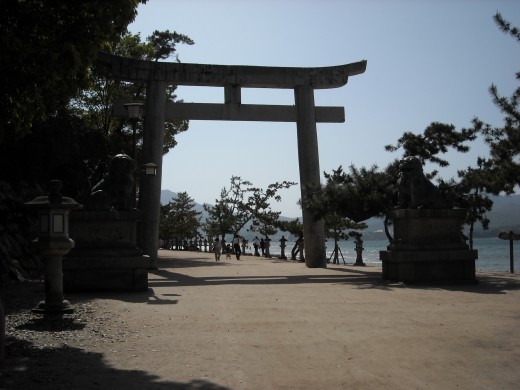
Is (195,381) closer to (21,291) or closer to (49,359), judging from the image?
(49,359)

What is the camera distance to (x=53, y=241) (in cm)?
762

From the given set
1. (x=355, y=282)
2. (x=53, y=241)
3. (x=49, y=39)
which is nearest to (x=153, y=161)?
(x=355, y=282)

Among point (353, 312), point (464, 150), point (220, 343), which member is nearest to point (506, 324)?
point (353, 312)

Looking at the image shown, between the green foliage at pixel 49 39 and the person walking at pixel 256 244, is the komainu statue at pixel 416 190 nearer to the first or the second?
the green foliage at pixel 49 39

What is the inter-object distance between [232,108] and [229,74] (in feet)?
3.88

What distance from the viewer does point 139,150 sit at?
26.9m

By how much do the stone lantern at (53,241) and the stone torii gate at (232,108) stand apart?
1096 centimetres

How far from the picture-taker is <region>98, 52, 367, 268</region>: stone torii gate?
19.1m

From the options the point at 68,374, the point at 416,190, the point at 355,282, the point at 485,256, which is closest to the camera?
the point at 68,374

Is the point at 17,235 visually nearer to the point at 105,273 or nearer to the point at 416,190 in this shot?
the point at 105,273

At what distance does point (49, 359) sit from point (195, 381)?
1.72 metres

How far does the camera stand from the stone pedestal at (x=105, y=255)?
37.6 feet

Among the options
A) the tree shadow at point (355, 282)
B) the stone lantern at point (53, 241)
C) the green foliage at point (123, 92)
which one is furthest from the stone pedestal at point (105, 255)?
the green foliage at point (123, 92)

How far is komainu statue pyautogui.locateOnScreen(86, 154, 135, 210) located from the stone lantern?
13.2 ft
